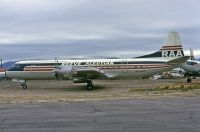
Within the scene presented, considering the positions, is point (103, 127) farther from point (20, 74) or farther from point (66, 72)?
point (20, 74)

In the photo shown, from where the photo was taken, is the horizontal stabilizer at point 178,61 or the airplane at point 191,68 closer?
the horizontal stabilizer at point 178,61

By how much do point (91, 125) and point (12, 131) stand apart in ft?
7.56

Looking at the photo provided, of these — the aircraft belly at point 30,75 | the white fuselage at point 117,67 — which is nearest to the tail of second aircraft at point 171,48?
the white fuselage at point 117,67

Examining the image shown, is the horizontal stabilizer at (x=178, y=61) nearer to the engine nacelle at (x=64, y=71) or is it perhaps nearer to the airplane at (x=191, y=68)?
the airplane at (x=191, y=68)

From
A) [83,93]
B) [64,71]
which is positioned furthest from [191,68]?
[83,93]

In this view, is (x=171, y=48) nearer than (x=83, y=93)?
No

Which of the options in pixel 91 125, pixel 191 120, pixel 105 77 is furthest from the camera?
pixel 105 77

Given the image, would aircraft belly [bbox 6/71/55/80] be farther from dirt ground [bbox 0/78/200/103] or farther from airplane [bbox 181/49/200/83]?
airplane [bbox 181/49/200/83]

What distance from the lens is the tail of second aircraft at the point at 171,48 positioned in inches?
1590

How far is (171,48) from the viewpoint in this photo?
40.8 metres

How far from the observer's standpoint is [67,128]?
10656 millimetres

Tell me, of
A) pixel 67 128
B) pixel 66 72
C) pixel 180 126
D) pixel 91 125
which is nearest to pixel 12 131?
pixel 67 128

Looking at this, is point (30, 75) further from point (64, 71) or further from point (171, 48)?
point (171, 48)

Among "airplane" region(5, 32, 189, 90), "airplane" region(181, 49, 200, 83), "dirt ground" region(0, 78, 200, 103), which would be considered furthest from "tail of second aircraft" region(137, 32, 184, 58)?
"airplane" region(181, 49, 200, 83)
